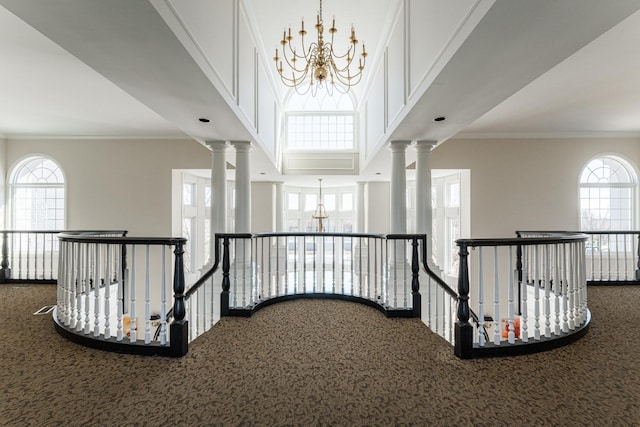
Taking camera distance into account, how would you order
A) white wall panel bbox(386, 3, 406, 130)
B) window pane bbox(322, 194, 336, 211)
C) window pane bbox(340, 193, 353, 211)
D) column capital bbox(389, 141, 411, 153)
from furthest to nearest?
window pane bbox(322, 194, 336, 211)
window pane bbox(340, 193, 353, 211)
column capital bbox(389, 141, 411, 153)
white wall panel bbox(386, 3, 406, 130)

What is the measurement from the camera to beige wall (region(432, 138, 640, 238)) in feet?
24.5

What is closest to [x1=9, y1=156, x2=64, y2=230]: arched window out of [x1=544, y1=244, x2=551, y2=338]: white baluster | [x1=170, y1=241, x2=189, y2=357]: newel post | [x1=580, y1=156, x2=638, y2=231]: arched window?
[x1=170, y1=241, x2=189, y2=357]: newel post

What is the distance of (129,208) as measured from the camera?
305 inches

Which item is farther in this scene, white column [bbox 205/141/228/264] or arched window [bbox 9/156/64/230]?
arched window [bbox 9/156/64/230]

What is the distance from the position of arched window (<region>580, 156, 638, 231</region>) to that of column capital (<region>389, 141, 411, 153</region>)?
5.57 metres

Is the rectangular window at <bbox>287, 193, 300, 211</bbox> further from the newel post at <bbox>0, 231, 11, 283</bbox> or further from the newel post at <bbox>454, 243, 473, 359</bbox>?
the newel post at <bbox>454, 243, 473, 359</bbox>

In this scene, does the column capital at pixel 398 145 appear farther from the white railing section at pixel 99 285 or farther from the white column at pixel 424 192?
the white railing section at pixel 99 285

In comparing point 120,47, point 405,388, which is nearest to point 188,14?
point 120,47

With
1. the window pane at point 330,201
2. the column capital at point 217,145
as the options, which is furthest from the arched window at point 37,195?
the window pane at point 330,201

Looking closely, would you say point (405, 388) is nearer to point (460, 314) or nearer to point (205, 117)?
point (460, 314)

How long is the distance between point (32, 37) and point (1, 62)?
108 cm

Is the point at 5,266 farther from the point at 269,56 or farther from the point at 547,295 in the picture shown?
the point at 547,295

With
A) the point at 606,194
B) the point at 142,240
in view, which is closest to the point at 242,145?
the point at 142,240

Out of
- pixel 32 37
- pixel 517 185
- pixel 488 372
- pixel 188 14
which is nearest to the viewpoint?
pixel 488 372
